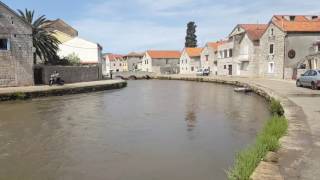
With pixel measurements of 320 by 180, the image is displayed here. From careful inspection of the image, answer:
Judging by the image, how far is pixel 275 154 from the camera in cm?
912

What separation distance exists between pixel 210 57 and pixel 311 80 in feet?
172

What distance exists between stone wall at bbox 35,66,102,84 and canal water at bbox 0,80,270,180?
1762 centimetres

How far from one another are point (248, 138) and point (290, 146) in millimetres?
5128

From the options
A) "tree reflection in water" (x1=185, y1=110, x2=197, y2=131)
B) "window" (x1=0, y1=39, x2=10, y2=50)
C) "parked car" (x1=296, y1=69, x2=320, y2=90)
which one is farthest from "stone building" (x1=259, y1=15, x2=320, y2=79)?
"window" (x1=0, y1=39, x2=10, y2=50)

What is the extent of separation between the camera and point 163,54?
112m

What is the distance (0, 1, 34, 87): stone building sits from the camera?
121ft

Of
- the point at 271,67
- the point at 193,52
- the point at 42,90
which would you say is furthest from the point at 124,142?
the point at 193,52

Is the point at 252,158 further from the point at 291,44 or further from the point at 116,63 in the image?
the point at 116,63

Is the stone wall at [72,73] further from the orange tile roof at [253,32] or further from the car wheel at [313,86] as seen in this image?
the car wheel at [313,86]

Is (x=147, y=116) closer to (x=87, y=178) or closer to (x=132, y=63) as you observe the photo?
(x=87, y=178)

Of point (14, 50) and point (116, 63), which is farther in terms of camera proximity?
point (116, 63)

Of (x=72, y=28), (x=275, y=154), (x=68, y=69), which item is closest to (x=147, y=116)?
(x=275, y=154)

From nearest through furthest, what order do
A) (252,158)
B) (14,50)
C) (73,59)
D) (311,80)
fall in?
(252,158) < (311,80) < (14,50) < (73,59)

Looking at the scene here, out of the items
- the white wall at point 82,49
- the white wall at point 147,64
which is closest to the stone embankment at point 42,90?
the white wall at point 82,49
